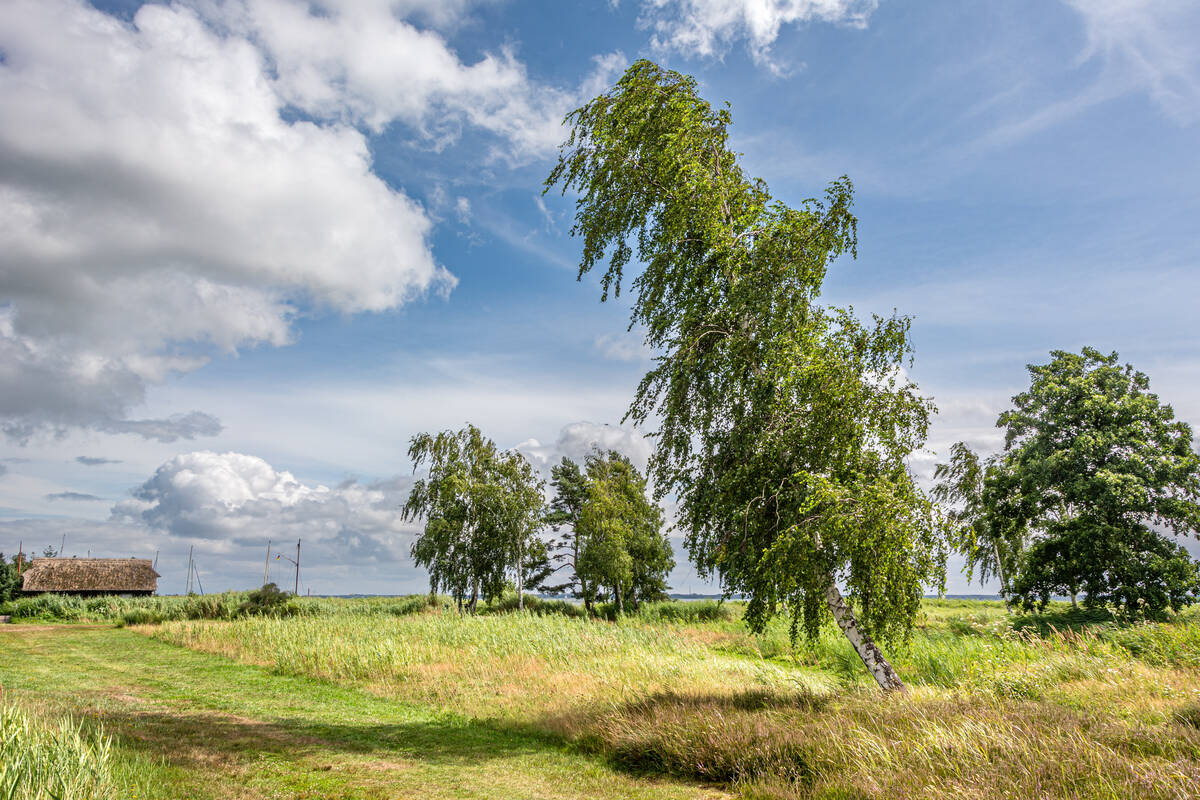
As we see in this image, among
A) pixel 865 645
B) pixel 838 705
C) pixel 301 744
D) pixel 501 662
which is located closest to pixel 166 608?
pixel 501 662

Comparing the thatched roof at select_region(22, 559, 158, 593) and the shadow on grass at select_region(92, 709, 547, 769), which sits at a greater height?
the shadow on grass at select_region(92, 709, 547, 769)

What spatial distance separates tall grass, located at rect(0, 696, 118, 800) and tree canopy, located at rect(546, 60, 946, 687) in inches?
307

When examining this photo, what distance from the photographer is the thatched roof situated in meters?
54.7

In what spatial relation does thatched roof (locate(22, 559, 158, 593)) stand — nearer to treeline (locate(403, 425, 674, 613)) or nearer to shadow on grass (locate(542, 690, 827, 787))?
treeline (locate(403, 425, 674, 613))

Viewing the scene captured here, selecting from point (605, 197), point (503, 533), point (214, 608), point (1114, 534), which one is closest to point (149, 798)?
point (605, 197)

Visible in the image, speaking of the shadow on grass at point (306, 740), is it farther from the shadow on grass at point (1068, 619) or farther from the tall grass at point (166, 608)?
the tall grass at point (166, 608)

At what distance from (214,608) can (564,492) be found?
25682 millimetres

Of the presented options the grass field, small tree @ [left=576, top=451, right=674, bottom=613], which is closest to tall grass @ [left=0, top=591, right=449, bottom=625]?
small tree @ [left=576, top=451, right=674, bottom=613]

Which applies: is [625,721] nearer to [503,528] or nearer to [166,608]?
[503,528]

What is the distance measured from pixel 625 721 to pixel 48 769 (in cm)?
698

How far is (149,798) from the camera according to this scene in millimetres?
6043

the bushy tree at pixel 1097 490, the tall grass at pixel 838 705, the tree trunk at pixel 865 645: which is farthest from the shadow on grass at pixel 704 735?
the bushy tree at pixel 1097 490

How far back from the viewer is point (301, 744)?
31.3 ft

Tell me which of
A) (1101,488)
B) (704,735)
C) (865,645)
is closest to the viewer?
(704,735)
